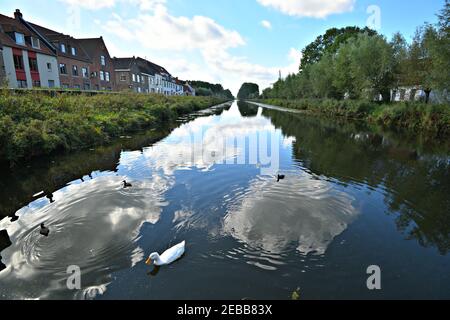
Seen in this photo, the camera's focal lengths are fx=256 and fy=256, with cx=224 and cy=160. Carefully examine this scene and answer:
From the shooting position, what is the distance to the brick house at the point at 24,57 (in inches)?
1091

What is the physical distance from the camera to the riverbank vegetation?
18656 millimetres

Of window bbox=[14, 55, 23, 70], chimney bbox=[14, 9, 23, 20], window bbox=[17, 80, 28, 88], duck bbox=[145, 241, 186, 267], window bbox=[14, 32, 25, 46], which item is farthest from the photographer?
chimney bbox=[14, 9, 23, 20]

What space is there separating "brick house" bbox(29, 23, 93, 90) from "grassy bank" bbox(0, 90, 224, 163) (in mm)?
21088

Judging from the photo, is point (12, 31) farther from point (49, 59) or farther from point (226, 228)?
point (226, 228)

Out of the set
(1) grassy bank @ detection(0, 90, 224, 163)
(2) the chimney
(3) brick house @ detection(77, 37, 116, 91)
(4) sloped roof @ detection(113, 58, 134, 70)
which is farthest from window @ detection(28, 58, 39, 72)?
(4) sloped roof @ detection(113, 58, 134, 70)

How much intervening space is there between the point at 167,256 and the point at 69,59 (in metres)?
42.3

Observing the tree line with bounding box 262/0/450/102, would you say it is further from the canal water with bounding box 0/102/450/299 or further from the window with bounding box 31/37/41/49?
the window with bounding box 31/37/41/49

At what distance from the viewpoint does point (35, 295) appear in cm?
374

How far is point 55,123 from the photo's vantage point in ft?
39.2

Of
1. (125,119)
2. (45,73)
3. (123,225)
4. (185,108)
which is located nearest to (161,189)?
(123,225)

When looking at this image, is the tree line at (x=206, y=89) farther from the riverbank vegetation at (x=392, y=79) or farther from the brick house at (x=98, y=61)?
the riverbank vegetation at (x=392, y=79)

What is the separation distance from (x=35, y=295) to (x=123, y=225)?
2.04 meters

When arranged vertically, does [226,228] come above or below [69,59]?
below

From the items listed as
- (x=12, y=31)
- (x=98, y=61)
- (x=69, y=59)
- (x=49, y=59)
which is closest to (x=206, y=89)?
(x=98, y=61)
